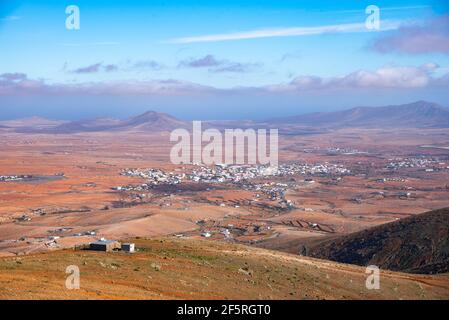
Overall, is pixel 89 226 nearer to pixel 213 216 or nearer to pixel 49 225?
pixel 49 225

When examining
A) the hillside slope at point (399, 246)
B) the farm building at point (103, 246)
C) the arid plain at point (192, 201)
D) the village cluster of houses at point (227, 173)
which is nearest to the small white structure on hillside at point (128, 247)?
the farm building at point (103, 246)

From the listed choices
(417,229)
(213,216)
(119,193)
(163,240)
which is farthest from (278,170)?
(163,240)

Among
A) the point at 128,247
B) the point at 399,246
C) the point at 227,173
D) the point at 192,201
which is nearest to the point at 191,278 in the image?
the point at 128,247

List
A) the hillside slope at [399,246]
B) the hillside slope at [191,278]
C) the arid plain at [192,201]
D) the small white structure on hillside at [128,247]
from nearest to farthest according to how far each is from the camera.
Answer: the hillside slope at [191,278] < the small white structure on hillside at [128,247] < the hillside slope at [399,246] < the arid plain at [192,201]

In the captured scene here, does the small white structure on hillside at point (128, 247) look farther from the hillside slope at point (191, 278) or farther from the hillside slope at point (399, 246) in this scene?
the hillside slope at point (399, 246)
